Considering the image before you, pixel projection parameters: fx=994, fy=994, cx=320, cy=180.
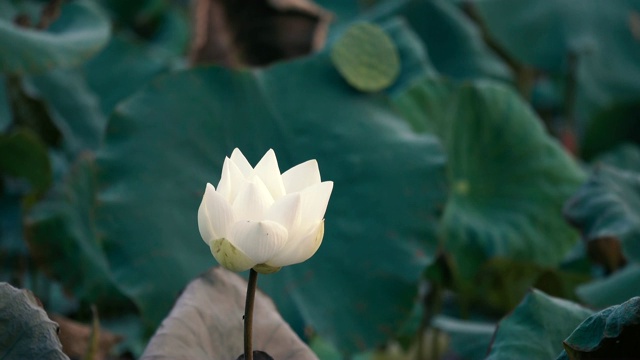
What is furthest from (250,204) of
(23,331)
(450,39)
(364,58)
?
(450,39)

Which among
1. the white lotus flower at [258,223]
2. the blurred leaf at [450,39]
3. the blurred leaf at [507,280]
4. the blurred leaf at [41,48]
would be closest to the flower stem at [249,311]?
the white lotus flower at [258,223]

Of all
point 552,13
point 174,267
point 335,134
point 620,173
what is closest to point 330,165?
point 335,134

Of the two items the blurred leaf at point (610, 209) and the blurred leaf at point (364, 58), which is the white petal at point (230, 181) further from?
the blurred leaf at point (364, 58)

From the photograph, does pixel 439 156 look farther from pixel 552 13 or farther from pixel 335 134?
pixel 552 13

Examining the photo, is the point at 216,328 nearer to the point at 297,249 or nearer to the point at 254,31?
the point at 297,249

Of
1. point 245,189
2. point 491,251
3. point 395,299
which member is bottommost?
point 491,251

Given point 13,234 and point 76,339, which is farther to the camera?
point 13,234
